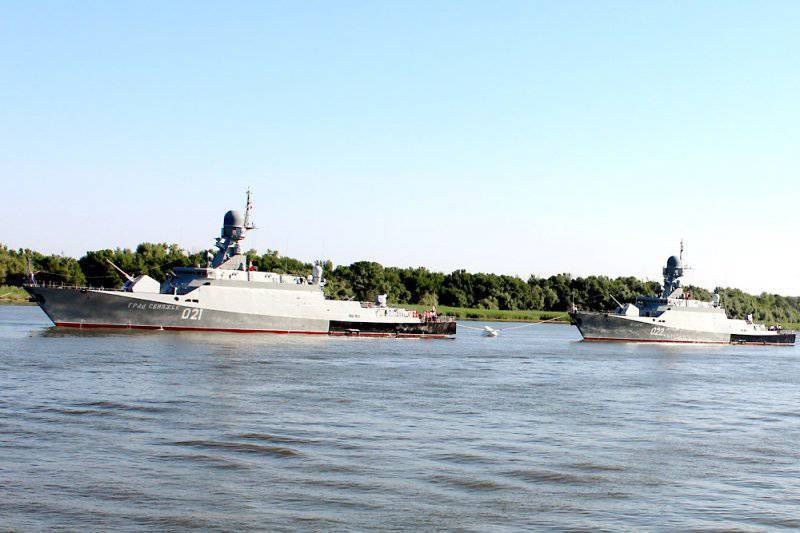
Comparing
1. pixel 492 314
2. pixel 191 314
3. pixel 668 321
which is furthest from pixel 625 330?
pixel 492 314

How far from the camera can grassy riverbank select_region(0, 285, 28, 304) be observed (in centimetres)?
11691

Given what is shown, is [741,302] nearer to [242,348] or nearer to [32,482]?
[242,348]

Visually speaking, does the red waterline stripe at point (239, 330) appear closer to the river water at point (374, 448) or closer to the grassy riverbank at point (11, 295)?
the river water at point (374, 448)

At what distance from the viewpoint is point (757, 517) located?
47.1 ft

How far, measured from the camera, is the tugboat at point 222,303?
56188 mm

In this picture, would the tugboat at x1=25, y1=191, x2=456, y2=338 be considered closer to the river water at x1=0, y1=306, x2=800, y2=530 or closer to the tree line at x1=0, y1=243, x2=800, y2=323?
the river water at x1=0, y1=306, x2=800, y2=530

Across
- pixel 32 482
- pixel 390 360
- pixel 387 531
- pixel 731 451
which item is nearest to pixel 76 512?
pixel 32 482

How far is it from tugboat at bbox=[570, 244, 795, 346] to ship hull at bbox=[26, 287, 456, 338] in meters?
31.0

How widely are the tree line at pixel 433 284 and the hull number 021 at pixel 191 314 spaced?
56.7 m

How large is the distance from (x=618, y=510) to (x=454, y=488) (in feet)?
10.3

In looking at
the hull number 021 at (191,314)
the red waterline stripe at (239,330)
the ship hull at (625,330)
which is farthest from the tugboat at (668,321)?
the hull number 021 at (191,314)

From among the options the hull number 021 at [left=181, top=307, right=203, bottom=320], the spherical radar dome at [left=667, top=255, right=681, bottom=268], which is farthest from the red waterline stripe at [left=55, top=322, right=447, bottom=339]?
the spherical radar dome at [left=667, top=255, right=681, bottom=268]

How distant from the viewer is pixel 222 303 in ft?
196

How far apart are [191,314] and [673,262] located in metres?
51.1
